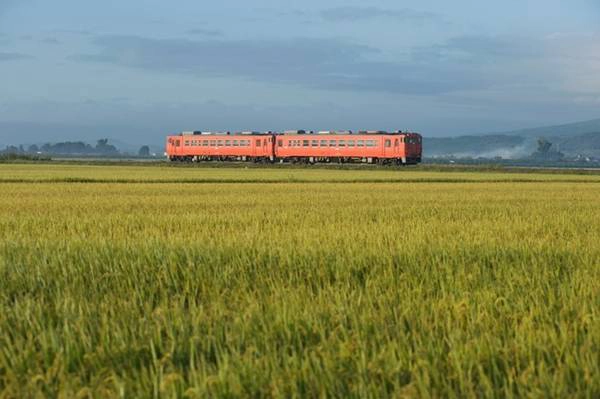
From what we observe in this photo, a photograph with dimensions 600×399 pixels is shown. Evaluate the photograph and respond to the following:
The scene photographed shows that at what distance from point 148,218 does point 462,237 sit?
20.4ft

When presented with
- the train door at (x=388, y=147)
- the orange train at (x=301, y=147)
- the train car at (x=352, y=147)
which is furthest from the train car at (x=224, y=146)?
the train door at (x=388, y=147)

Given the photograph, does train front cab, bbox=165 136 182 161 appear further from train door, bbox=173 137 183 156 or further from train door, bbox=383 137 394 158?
train door, bbox=383 137 394 158

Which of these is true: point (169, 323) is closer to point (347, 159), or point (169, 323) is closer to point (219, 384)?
point (219, 384)

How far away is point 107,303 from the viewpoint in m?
5.35

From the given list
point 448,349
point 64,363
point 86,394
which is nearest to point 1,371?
point 64,363

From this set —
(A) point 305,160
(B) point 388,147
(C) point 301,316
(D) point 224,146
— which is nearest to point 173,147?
(D) point 224,146

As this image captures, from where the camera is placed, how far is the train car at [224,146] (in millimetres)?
68875

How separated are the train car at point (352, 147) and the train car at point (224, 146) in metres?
1.48

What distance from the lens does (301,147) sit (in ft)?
219

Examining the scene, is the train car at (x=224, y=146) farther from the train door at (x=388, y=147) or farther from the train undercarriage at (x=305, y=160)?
the train door at (x=388, y=147)

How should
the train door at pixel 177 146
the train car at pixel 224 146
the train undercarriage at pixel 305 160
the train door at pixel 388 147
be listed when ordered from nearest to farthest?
the train door at pixel 388 147 → the train undercarriage at pixel 305 160 → the train car at pixel 224 146 → the train door at pixel 177 146

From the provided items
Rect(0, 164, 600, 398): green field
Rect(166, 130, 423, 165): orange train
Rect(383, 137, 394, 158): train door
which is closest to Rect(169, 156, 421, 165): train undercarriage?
Rect(166, 130, 423, 165): orange train

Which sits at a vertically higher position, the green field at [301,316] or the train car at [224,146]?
the train car at [224,146]

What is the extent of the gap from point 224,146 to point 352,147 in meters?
12.6
